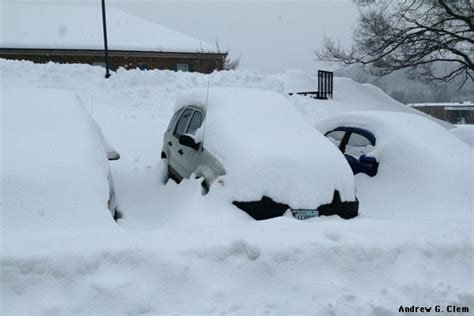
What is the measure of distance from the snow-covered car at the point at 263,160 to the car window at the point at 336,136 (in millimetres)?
1644

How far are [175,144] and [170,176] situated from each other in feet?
1.73

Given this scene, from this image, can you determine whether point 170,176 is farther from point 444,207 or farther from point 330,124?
point 444,207

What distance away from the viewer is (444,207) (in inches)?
251

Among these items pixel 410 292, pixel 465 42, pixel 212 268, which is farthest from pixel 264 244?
pixel 465 42

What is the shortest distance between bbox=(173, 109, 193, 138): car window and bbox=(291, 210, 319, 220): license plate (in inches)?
108

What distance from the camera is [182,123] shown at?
712cm

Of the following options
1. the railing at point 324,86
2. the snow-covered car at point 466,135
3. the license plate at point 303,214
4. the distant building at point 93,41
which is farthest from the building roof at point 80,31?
the license plate at point 303,214

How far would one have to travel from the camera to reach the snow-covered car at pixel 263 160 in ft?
16.3

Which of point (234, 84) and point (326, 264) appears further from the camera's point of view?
point (234, 84)

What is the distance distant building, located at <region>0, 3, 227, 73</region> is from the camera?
2800 cm

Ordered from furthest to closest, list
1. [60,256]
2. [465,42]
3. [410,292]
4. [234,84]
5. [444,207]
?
[465,42] < [234,84] < [444,207] < [410,292] < [60,256]

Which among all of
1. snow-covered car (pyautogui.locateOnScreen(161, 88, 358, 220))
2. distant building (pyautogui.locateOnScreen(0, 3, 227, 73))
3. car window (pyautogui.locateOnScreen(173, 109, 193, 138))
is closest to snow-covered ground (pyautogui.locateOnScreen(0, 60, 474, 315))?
snow-covered car (pyautogui.locateOnScreen(161, 88, 358, 220))

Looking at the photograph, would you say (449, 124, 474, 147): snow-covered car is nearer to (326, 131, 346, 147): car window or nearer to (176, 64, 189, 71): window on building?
(326, 131, 346, 147): car window

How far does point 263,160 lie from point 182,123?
7.95 feet
